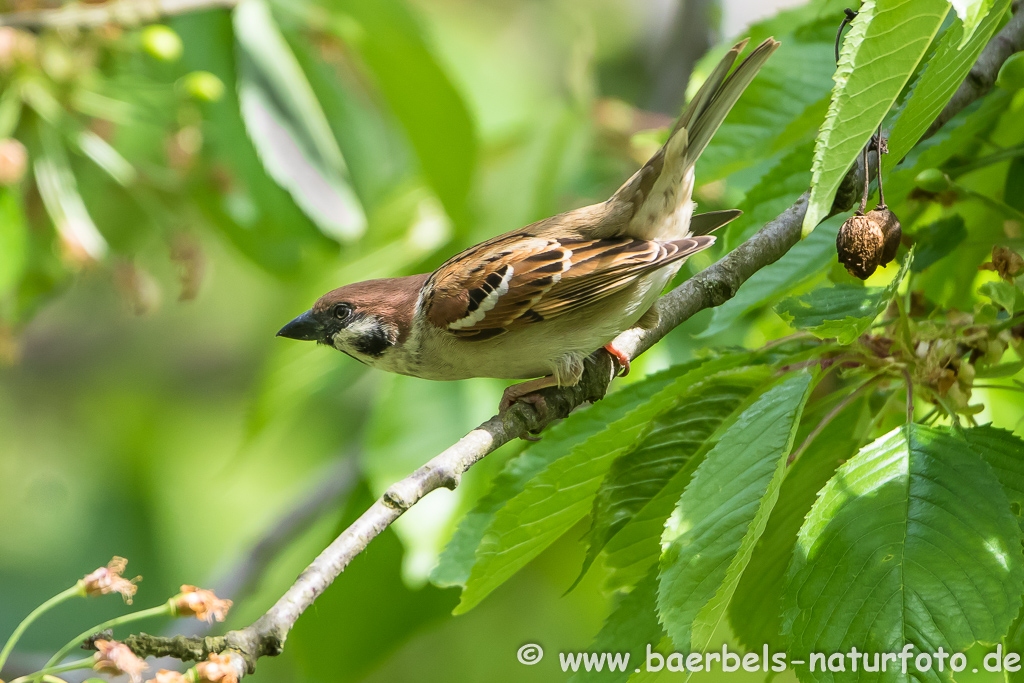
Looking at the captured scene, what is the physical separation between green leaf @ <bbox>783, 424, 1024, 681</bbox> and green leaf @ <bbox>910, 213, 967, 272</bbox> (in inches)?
26.2

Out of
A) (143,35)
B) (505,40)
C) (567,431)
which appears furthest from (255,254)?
(505,40)

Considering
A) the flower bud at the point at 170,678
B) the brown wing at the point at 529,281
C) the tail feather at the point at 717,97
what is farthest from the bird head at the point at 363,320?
the flower bud at the point at 170,678

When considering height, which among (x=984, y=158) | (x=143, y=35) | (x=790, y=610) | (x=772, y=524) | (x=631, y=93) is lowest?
(x=790, y=610)

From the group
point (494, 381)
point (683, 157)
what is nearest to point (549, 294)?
point (683, 157)

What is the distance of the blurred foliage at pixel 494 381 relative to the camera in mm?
1664

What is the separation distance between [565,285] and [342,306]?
2.89ft

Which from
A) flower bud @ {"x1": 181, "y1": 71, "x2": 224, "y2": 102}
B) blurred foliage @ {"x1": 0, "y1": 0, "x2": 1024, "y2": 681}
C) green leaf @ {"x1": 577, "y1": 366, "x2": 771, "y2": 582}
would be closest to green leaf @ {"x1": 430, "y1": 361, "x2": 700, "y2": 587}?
blurred foliage @ {"x1": 0, "y1": 0, "x2": 1024, "y2": 681}

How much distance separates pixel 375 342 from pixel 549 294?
686mm

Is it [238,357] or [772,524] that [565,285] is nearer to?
[772,524]

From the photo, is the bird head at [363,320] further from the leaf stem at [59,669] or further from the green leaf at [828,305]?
the leaf stem at [59,669]

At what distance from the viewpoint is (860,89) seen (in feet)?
4.33

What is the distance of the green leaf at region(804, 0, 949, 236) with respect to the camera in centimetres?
130

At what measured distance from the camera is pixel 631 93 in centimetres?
792

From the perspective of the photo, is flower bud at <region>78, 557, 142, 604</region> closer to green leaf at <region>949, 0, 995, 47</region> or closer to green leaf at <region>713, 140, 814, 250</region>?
green leaf at <region>949, 0, 995, 47</region>
